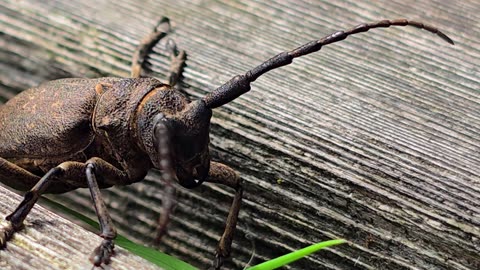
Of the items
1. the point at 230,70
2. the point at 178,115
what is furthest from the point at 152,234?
the point at 230,70

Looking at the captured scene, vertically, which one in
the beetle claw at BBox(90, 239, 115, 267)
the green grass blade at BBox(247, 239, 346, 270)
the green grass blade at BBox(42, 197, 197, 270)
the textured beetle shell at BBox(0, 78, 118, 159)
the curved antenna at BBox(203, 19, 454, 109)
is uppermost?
the curved antenna at BBox(203, 19, 454, 109)

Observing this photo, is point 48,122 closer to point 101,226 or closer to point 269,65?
point 101,226

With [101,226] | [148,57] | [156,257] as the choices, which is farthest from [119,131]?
[156,257]

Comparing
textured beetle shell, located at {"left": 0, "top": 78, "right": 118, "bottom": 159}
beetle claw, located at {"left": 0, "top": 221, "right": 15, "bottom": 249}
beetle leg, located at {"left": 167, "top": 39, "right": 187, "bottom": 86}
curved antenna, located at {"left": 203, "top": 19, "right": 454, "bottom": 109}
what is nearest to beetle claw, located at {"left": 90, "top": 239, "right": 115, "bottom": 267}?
beetle claw, located at {"left": 0, "top": 221, "right": 15, "bottom": 249}

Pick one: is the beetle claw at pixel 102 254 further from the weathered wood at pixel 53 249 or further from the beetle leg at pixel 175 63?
the beetle leg at pixel 175 63

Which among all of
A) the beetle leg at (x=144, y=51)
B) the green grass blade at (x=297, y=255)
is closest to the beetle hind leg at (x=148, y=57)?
the beetle leg at (x=144, y=51)

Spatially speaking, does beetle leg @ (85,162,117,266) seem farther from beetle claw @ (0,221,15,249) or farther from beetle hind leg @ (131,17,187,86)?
beetle hind leg @ (131,17,187,86)

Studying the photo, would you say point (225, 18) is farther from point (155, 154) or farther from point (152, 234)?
point (152, 234)
